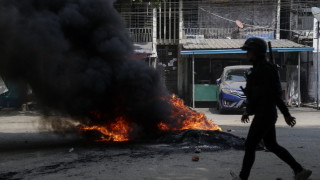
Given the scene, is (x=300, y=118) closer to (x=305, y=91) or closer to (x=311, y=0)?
(x=305, y=91)

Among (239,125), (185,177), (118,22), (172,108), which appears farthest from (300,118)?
(185,177)

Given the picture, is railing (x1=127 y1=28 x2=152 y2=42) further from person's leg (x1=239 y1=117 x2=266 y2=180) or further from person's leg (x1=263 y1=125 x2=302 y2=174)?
person's leg (x1=239 y1=117 x2=266 y2=180)

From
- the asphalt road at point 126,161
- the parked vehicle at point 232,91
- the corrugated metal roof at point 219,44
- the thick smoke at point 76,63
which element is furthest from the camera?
the corrugated metal roof at point 219,44

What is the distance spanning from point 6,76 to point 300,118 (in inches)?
409

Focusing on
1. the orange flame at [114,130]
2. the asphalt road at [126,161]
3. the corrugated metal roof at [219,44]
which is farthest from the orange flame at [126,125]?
the corrugated metal roof at [219,44]

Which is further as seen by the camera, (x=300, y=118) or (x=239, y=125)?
(x=300, y=118)

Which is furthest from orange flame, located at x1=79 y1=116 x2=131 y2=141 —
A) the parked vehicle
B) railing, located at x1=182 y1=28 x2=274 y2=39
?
railing, located at x1=182 y1=28 x2=274 y2=39

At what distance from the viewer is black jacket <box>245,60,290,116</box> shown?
4.56 metres

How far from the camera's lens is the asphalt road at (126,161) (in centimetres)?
536

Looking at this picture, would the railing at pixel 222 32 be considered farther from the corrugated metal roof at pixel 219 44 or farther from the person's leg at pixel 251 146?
the person's leg at pixel 251 146

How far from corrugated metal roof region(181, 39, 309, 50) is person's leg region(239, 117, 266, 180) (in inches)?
546

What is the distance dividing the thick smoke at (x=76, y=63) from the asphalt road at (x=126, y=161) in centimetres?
83

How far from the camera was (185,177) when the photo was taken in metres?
5.18

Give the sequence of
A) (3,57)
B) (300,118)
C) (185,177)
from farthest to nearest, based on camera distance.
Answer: (300,118) < (3,57) < (185,177)
